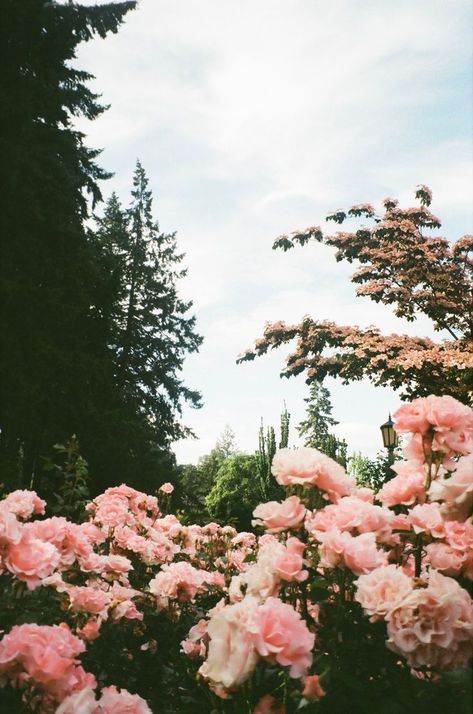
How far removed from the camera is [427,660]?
154 cm

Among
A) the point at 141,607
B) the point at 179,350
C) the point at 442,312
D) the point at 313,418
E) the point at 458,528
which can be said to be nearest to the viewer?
the point at 458,528

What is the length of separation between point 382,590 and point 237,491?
19.5 m

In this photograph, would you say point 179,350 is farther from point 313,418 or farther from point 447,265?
point 313,418

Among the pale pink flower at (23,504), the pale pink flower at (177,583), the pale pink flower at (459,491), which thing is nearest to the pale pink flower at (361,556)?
the pale pink flower at (459,491)

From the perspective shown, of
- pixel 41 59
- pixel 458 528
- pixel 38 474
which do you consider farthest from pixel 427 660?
pixel 41 59

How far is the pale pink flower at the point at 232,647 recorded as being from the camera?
1.41m

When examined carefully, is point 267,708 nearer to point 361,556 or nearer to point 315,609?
point 361,556

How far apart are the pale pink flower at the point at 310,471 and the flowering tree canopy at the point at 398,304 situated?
34.9ft

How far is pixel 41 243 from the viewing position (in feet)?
37.4

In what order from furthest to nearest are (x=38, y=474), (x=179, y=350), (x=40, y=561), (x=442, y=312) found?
1. (x=179, y=350)
2. (x=442, y=312)
3. (x=38, y=474)
4. (x=40, y=561)

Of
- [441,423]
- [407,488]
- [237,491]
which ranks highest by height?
[237,491]

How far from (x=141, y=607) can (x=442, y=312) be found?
1192 centimetres

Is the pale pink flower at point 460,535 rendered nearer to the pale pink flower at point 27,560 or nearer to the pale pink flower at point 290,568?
the pale pink flower at point 290,568

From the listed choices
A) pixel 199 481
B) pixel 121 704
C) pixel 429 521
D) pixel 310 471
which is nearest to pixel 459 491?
pixel 429 521
